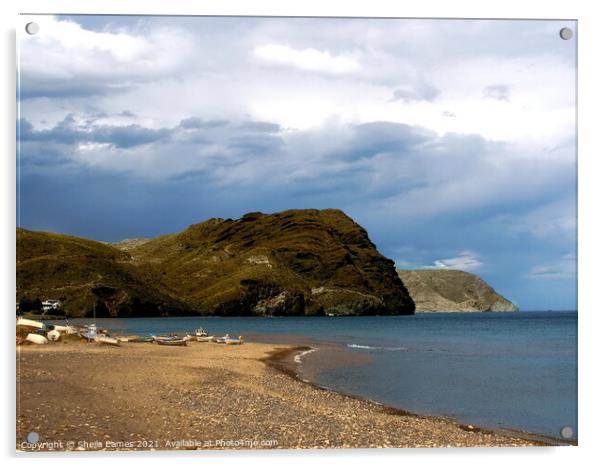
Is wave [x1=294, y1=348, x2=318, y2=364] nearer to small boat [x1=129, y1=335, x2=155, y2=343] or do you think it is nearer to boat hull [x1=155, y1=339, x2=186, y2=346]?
boat hull [x1=155, y1=339, x2=186, y2=346]

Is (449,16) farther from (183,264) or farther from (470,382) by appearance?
(183,264)

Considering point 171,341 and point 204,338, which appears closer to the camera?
point 171,341

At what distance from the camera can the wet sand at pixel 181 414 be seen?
22.2ft

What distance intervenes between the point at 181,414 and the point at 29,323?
121 inches

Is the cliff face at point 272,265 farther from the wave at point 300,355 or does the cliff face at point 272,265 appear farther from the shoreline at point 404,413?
the wave at point 300,355

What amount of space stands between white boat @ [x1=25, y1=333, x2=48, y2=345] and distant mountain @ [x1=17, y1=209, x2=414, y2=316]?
26.3 inches

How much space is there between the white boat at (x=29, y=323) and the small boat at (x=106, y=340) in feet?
12.4

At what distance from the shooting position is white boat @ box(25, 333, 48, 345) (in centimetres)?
891

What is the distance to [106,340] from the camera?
14.2 m

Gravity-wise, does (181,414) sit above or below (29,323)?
below

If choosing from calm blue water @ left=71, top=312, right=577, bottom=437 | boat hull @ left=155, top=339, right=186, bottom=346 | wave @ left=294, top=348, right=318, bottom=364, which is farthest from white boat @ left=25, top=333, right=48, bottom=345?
wave @ left=294, top=348, right=318, bottom=364

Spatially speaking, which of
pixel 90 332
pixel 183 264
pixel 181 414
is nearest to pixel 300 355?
pixel 183 264

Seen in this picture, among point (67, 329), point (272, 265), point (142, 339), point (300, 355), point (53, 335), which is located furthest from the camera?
point (272, 265)
